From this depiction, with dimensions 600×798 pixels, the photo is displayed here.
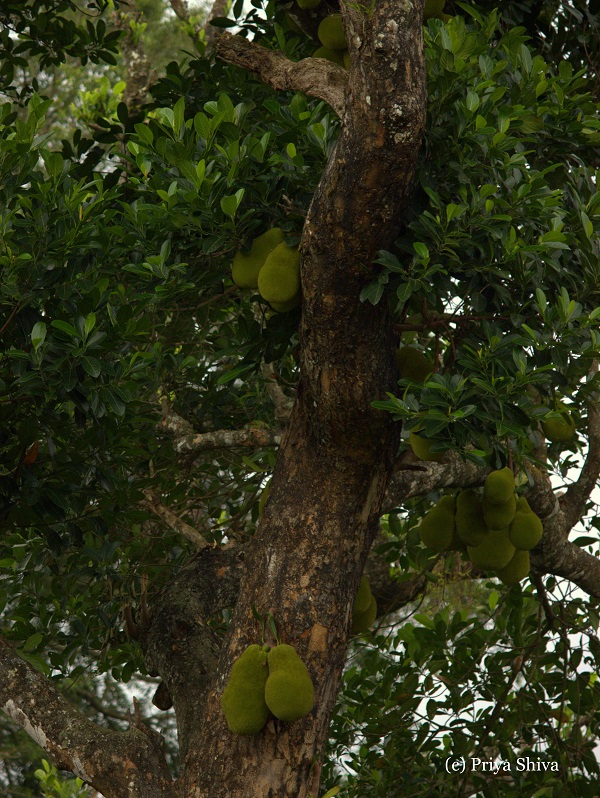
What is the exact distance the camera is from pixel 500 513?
275cm

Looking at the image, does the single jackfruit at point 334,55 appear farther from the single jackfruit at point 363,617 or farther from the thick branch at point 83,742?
the thick branch at point 83,742

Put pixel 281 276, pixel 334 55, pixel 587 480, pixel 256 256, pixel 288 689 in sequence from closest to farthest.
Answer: pixel 288 689
pixel 281 276
pixel 256 256
pixel 334 55
pixel 587 480

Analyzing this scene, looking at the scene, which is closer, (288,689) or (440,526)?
(288,689)

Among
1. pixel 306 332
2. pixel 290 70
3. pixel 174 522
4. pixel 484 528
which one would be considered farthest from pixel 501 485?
pixel 290 70

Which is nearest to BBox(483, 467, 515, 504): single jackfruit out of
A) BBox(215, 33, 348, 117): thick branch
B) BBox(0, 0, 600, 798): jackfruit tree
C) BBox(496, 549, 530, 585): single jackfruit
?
BBox(0, 0, 600, 798): jackfruit tree

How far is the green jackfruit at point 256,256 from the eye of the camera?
Result: 228 centimetres

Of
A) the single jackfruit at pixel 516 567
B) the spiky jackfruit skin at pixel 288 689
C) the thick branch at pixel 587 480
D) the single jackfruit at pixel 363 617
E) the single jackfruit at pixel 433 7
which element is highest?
the single jackfruit at pixel 433 7

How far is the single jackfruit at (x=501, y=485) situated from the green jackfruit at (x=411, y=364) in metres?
0.44

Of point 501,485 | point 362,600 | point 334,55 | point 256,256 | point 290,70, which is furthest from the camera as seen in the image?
point 334,55

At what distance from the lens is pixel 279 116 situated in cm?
239

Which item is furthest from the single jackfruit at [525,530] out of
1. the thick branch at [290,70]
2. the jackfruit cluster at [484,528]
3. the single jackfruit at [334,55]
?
the single jackfruit at [334,55]

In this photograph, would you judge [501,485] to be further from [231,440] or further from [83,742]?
[83,742]

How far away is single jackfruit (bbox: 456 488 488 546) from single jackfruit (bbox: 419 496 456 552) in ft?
0.08

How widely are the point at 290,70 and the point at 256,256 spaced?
52 centimetres
